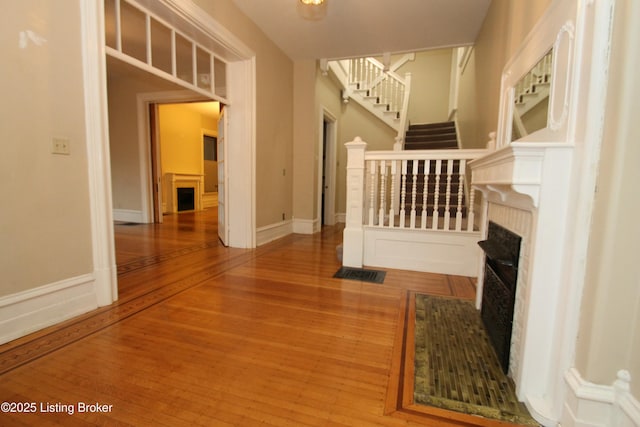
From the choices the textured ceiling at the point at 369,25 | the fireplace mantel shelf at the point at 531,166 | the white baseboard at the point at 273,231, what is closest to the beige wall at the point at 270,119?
the white baseboard at the point at 273,231

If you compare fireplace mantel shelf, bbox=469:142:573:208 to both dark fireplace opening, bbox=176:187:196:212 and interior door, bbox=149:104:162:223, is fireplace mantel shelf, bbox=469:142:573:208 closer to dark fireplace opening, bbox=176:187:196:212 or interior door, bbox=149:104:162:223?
interior door, bbox=149:104:162:223

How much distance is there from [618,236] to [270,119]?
406cm

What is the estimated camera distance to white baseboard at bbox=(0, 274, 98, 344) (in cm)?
165

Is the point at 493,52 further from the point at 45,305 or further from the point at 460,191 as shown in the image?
the point at 45,305

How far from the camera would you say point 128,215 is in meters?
6.06

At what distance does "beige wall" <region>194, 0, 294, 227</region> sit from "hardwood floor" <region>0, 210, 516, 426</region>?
5.90ft

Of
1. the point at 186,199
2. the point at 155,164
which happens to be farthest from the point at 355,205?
the point at 186,199

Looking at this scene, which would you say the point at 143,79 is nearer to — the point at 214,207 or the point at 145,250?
the point at 145,250

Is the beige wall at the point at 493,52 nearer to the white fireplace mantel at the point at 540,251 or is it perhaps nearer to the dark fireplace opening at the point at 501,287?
the white fireplace mantel at the point at 540,251

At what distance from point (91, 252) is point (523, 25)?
11.4 feet

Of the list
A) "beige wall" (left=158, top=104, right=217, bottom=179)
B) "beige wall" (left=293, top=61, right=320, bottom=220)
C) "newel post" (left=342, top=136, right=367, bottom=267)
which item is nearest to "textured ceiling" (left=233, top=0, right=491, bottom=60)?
"beige wall" (left=293, top=61, right=320, bottom=220)

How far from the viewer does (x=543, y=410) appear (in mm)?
1208

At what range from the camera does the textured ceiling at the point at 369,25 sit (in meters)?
3.42

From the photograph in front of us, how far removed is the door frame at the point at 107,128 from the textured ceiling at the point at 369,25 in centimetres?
60
